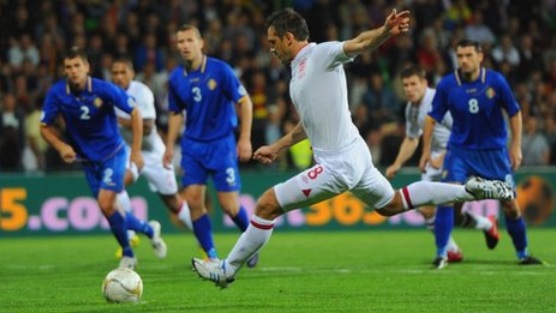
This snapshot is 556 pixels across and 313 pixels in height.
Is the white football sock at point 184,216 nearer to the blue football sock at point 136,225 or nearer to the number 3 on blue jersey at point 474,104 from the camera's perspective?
the blue football sock at point 136,225

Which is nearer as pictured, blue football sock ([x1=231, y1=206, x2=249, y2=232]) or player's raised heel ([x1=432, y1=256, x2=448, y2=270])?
player's raised heel ([x1=432, y1=256, x2=448, y2=270])

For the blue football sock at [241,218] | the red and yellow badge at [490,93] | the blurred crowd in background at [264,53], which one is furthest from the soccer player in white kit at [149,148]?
the blurred crowd in background at [264,53]

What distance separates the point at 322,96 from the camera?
30.9ft

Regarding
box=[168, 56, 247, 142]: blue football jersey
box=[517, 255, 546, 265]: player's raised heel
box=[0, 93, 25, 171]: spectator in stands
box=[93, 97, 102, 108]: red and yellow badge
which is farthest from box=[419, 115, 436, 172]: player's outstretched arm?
box=[0, 93, 25, 171]: spectator in stands

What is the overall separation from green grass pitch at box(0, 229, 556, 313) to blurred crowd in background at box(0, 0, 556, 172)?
13.1ft

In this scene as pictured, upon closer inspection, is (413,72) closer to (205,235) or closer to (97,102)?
(205,235)

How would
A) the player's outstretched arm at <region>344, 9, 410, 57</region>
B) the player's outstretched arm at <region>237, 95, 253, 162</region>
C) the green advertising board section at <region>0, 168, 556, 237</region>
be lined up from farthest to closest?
the green advertising board section at <region>0, 168, 556, 237</region>
the player's outstretched arm at <region>237, 95, 253, 162</region>
the player's outstretched arm at <region>344, 9, 410, 57</region>

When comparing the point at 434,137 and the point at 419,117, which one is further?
the point at 434,137

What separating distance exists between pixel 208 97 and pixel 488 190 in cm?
388

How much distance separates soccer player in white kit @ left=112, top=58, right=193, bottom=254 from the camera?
15.0 meters

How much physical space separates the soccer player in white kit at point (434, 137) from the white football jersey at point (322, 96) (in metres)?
3.82

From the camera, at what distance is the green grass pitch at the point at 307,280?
9.49m

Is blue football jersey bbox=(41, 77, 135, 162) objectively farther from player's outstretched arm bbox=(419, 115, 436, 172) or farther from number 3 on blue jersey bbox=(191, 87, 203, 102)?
player's outstretched arm bbox=(419, 115, 436, 172)

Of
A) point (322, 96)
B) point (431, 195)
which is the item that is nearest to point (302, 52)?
point (322, 96)
